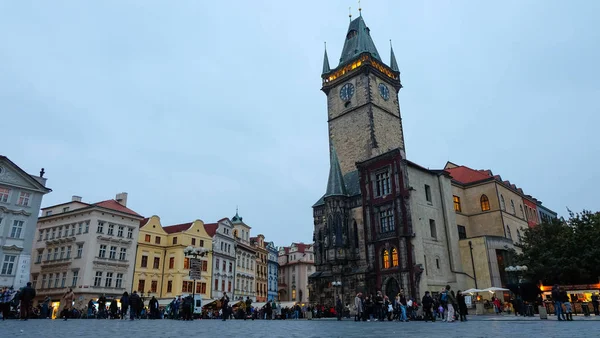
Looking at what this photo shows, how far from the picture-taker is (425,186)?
43.2 meters

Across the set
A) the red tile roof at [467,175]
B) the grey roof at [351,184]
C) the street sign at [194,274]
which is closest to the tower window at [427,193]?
the grey roof at [351,184]

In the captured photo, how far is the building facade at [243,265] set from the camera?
65.3 metres

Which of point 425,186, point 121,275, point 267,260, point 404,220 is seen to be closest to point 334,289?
point 404,220

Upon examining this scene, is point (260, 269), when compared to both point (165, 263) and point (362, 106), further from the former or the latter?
point (362, 106)

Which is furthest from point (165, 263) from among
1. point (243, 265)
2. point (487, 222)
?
point (487, 222)

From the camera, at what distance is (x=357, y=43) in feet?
191

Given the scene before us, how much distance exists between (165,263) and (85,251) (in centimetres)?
1029

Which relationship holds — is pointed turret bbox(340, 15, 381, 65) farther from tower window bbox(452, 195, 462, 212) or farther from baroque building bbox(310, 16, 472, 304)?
tower window bbox(452, 195, 462, 212)

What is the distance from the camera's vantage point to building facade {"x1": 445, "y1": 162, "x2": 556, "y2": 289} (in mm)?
40938

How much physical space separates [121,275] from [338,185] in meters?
27.7

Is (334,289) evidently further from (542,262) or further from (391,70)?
(391,70)

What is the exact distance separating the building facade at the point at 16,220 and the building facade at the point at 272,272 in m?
47.9

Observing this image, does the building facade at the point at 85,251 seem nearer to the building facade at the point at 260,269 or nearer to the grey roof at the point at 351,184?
the grey roof at the point at 351,184

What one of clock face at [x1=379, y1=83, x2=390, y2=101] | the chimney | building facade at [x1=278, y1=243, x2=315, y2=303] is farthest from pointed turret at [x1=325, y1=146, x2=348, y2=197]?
building facade at [x1=278, y1=243, x2=315, y2=303]
